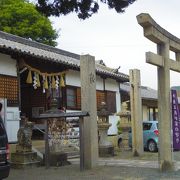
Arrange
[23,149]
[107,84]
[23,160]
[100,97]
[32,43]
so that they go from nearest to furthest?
[23,160]
[23,149]
[32,43]
[100,97]
[107,84]

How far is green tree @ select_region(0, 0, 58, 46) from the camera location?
3766 cm

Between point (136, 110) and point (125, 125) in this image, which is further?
point (125, 125)

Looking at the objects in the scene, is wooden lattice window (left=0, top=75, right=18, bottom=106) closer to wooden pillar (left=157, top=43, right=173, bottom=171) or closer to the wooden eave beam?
wooden pillar (left=157, top=43, right=173, bottom=171)

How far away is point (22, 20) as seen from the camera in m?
38.2

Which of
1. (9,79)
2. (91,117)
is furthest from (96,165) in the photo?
(9,79)

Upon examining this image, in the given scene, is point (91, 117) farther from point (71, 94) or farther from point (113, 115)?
point (113, 115)

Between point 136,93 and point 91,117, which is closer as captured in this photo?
point 91,117

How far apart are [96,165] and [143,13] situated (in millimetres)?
5418

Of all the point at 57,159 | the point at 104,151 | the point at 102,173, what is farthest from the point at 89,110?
the point at 104,151

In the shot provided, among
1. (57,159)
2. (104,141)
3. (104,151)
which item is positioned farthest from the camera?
(104,141)

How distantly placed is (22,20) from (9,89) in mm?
22223

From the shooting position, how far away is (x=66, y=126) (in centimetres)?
1719

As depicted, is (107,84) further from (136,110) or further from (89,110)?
(89,110)

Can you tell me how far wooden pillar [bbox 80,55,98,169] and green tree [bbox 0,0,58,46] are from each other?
23.4 metres
